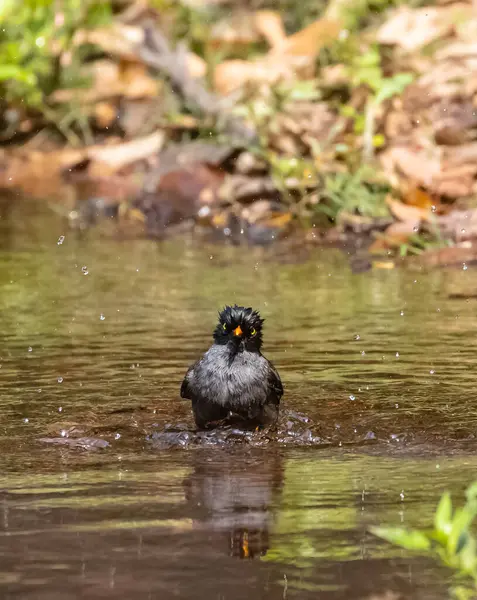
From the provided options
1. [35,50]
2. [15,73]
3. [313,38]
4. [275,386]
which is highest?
[35,50]

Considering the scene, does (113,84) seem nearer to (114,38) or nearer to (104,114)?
(104,114)

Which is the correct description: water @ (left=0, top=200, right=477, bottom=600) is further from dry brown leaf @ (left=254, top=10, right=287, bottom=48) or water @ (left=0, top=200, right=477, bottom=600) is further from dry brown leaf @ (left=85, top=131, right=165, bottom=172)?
dry brown leaf @ (left=254, top=10, right=287, bottom=48)

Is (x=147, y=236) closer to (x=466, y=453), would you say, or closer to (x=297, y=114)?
(x=297, y=114)

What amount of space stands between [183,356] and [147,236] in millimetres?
5155

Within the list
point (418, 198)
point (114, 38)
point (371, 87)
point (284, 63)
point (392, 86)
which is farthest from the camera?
point (114, 38)

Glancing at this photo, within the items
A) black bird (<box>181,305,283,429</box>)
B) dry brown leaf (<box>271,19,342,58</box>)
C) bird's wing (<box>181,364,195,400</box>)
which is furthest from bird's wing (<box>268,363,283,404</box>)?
dry brown leaf (<box>271,19,342,58</box>)

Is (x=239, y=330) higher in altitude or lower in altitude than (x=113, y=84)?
lower

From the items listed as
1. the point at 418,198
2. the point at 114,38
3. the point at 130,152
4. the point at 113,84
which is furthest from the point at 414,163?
the point at 114,38

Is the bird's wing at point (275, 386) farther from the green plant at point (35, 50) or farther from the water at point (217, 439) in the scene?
the green plant at point (35, 50)

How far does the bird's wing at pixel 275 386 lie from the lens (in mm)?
7148

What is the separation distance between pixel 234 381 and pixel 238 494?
1.35 metres

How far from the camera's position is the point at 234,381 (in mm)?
7012

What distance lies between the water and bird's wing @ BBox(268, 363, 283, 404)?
198 mm

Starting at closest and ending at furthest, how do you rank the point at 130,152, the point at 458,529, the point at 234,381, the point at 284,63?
the point at 458,529, the point at 234,381, the point at 284,63, the point at 130,152
